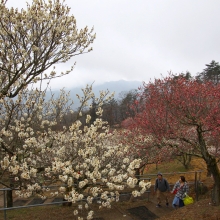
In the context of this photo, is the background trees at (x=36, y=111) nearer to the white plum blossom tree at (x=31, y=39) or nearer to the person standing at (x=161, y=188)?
the white plum blossom tree at (x=31, y=39)

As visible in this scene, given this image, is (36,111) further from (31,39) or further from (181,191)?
(181,191)

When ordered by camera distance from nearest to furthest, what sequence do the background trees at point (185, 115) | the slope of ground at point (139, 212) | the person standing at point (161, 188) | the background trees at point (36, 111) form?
the background trees at point (36, 111), the slope of ground at point (139, 212), the background trees at point (185, 115), the person standing at point (161, 188)

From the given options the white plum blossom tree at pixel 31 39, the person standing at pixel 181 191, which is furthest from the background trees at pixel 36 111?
the person standing at pixel 181 191

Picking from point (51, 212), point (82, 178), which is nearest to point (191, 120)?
point (82, 178)

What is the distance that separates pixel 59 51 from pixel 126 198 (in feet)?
22.4

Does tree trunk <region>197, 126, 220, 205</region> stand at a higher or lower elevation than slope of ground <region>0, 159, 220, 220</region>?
higher

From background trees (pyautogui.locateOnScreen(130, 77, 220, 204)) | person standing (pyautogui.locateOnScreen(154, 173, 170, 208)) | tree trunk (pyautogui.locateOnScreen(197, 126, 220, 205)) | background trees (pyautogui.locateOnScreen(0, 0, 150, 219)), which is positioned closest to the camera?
background trees (pyautogui.locateOnScreen(0, 0, 150, 219))

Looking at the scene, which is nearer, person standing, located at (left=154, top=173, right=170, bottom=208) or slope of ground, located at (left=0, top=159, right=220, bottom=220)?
slope of ground, located at (left=0, top=159, right=220, bottom=220)

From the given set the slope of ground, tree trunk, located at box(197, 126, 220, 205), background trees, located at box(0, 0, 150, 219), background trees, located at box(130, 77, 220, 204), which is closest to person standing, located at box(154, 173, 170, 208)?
the slope of ground

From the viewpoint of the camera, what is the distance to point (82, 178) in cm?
488

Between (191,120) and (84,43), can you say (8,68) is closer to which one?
(84,43)

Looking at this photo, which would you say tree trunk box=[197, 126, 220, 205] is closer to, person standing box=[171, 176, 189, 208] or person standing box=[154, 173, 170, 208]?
person standing box=[171, 176, 189, 208]

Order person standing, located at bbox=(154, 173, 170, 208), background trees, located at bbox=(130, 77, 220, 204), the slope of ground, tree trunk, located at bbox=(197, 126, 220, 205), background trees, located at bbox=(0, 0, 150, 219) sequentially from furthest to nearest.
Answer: person standing, located at bbox=(154, 173, 170, 208)
tree trunk, located at bbox=(197, 126, 220, 205)
background trees, located at bbox=(130, 77, 220, 204)
the slope of ground
background trees, located at bbox=(0, 0, 150, 219)

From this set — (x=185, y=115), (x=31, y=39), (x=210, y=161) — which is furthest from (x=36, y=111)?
(x=210, y=161)
